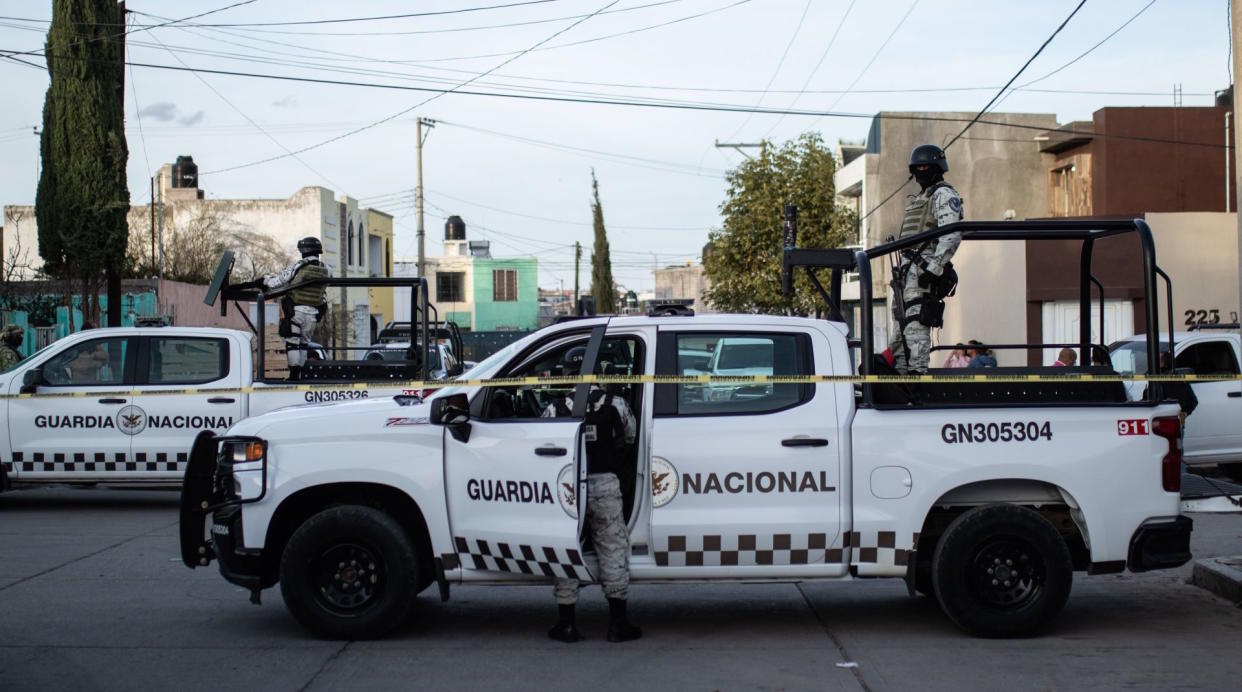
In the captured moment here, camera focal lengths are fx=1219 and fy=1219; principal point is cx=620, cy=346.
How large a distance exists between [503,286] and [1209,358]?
74493mm

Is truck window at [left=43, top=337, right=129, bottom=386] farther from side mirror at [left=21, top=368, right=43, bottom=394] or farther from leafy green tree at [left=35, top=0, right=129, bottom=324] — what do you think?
leafy green tree at [left=35, top=0, right=129, bottom=324]

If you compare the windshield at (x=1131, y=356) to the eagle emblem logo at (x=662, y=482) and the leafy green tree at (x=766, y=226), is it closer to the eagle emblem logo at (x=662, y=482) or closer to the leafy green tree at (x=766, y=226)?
the eagle emblem logo at (x=662, y=482)

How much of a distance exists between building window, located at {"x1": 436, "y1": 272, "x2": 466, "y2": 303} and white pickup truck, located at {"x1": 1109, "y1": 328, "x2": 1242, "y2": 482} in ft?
245

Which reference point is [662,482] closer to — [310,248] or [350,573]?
[350,573]

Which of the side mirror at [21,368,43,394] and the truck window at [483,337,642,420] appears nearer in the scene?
the truck window at [483,337,642,420]

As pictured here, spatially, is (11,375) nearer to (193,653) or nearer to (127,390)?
(127,390)

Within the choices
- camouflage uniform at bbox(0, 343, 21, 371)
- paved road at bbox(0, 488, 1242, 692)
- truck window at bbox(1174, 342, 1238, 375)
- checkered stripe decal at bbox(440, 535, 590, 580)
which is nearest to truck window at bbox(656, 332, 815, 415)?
checkered stripe decal at bbox(440, 535, 590, 580)

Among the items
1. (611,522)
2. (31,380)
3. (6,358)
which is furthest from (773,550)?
(6,358)

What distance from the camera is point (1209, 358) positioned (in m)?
15.7

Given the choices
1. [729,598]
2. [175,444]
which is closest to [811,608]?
[729,598]

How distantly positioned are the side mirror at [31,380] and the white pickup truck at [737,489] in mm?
6243

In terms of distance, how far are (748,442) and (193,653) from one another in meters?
3.36

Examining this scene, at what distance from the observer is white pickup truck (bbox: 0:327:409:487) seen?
40.4 ft

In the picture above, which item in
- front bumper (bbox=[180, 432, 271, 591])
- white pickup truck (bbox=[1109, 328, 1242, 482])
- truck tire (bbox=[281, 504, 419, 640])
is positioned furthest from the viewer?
white pickup truck (bbox=[1109, 328, 1242, 482])
